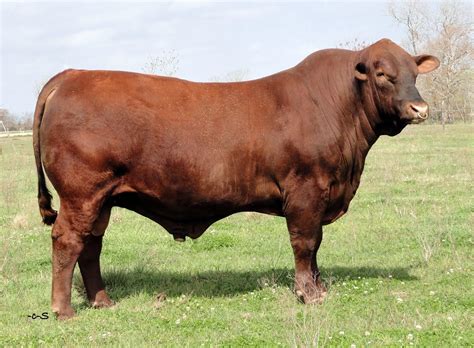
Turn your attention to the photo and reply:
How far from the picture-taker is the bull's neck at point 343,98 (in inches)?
261

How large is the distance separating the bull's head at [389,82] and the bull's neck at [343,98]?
0.11 meters

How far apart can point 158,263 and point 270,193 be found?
8.39ft

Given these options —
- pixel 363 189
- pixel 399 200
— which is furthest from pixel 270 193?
pixel 363 189

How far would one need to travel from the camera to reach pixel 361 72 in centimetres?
657

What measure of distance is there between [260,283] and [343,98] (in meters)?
2.24

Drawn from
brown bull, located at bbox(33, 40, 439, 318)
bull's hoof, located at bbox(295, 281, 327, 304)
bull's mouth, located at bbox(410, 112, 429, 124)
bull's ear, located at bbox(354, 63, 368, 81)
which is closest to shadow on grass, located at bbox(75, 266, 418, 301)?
bull's hoof, located at bbox(295, 281, 327, 304)

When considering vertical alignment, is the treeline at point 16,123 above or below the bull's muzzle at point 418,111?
below

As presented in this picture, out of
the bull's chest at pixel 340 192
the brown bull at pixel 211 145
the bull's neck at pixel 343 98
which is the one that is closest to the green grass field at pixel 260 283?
the brown bull at pixel 211 145

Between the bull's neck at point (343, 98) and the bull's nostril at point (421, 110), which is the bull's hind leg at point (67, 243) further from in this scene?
the bull's nostril at point (421, 110)

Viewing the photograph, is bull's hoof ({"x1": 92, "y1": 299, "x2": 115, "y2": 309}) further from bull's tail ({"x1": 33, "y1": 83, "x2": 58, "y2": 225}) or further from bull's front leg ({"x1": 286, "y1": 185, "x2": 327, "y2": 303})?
bull's front leg ({"x1": 286, "y1": 185, "x2": 327, "y2": 303})

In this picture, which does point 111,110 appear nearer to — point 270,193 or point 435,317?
point 270,193

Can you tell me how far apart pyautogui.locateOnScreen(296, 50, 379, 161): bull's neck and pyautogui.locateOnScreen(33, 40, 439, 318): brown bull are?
0.4 inches

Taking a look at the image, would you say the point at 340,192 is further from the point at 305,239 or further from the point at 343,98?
the point at 343,98
